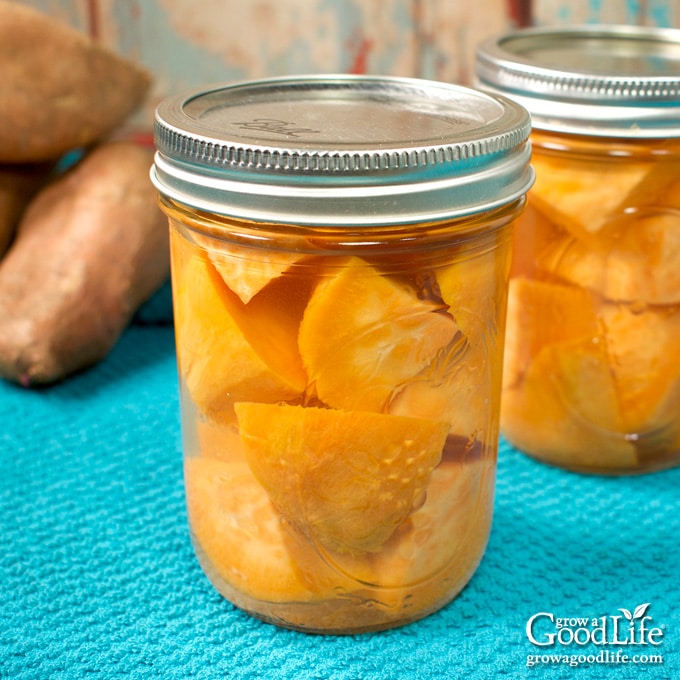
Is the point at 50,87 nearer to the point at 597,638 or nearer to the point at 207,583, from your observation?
the point at 207,583

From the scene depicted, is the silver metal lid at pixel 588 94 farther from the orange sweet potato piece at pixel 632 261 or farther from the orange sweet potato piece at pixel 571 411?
the orange sweet potato piece at pixel 571 411

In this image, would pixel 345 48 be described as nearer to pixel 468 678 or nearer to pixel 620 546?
pixel 620 546

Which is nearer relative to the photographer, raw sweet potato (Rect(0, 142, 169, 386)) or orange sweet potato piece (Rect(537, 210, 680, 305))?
orange sweet potato piece (Rect(537, 210, 680, 305))

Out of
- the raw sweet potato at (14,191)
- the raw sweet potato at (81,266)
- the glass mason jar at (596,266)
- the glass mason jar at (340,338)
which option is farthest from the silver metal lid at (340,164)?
the raw sweet potato at (14,191)

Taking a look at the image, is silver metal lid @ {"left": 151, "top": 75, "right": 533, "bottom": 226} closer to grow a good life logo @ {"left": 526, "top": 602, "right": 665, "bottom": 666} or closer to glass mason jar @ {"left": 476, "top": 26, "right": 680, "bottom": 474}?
glass mason jar @ {"left": 476, "top": 26, "right": 680, "bottom": 474}

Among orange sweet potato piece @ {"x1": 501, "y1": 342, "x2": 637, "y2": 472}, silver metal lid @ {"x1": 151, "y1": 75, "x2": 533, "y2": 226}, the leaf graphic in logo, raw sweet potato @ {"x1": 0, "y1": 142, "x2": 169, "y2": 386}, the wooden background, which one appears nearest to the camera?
silver metal lid @ {"x1": 151, "y1": 75, "x2": 533, "y2": 226}

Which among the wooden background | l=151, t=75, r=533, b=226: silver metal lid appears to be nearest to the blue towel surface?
l=151, t=75, r=533, b=226: silver metal lid

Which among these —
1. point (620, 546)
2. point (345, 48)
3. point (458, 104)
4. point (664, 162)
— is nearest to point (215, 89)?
point (458, 104)

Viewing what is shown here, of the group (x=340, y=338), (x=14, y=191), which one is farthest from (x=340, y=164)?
(x=14, y=191)
